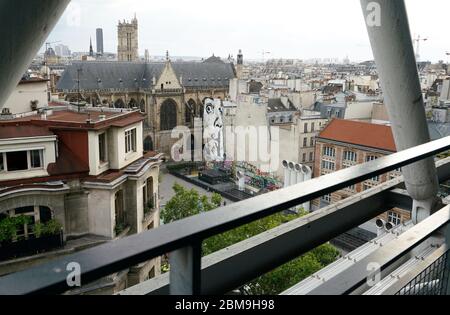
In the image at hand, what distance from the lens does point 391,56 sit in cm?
125

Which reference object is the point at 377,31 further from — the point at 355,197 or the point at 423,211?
the point at 423,211

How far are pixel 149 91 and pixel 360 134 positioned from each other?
14.5 metres

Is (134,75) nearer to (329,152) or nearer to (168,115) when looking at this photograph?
(168,115)

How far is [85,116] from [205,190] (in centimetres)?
1201

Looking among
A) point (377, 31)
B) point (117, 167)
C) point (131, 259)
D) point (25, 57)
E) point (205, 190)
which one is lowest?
point (205, 190)

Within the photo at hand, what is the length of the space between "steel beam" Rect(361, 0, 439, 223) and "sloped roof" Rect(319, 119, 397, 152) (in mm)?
10688

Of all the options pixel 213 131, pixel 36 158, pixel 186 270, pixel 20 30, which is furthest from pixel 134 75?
pixel 186 270

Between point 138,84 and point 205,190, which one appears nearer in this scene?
point 205,190

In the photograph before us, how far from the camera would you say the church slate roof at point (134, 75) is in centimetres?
2345

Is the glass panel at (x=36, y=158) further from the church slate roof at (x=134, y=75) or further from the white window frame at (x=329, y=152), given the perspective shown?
the church slate roof at (x=134, y=75)

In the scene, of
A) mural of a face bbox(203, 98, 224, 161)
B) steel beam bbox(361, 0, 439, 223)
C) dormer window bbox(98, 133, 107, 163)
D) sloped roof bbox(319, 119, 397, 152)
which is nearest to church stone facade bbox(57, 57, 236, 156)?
mural of a face bbox(203, 98, 224, 161)

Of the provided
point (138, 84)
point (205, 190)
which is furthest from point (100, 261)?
point (138, 84)

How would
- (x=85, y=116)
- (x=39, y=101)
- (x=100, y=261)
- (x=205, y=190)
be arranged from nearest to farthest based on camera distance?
(x=100, y=261) < (x=85, y=116) < (x=39, y=101) < (x=205, y=190)

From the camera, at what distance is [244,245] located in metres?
0.91
